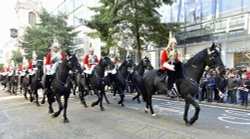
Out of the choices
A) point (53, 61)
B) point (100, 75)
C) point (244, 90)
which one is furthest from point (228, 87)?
point (53, 61)

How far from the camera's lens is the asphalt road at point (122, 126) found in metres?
7.47

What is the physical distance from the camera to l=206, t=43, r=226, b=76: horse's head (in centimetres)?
816

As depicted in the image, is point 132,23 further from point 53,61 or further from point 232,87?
point 53,61

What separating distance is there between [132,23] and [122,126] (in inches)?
512

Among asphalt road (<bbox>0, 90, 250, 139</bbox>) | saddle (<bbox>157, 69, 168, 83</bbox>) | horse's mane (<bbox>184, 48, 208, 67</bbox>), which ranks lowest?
asphalt road (<bbox>0, 90, 250, 139</bbox>)

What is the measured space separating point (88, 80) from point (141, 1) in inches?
365

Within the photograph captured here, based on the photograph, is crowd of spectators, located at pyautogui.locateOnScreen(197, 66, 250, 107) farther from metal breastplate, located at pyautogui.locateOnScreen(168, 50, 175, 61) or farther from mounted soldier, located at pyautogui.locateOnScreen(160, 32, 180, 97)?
metal breastplate, located at pyautogui.locateOnScreen(168, 50, 175, 61)

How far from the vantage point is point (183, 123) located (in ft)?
28.9

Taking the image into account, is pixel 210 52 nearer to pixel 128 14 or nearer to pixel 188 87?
pixel 188 87

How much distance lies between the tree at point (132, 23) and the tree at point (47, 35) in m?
14.6

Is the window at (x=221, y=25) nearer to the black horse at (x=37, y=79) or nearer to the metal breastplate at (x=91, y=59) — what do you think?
the metal breastplate at (x=91, y=59)

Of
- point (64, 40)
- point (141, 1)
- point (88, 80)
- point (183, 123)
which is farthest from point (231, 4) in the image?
point (64, 40)

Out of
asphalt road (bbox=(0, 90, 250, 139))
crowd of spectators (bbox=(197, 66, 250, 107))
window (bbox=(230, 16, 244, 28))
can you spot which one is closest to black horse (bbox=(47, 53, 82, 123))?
asphalt road (bbox=(0, 90, 250, 139))

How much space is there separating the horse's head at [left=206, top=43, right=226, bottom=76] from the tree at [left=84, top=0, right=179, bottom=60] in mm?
11696
